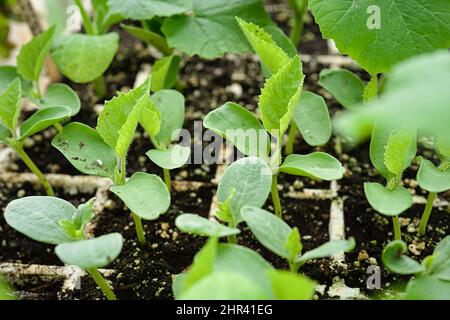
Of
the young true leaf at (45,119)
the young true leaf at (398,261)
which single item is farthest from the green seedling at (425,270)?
the young true leaf at (45,119)

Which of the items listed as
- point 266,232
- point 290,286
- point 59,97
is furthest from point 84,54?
point 290,286

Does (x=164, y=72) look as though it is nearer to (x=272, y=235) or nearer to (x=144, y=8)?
(x=144, y=8)

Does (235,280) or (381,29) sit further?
(381,29)

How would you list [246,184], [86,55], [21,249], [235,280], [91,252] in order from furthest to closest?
[86,55]
[21,249]
[246,184]
[91,252]
[235,280]

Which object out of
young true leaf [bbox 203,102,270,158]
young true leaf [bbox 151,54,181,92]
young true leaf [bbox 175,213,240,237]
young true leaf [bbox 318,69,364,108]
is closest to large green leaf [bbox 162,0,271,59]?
young true leaf [bbox 151,54,181,92]

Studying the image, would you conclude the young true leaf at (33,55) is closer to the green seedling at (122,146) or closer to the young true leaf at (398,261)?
the green seedling at (122,146)

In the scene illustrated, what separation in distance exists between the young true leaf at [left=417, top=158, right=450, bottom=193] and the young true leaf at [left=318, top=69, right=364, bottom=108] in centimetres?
25

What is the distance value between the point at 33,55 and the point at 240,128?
445 millimetres

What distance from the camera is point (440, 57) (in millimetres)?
478

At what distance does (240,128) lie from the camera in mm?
824

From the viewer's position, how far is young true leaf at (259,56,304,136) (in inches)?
30.4

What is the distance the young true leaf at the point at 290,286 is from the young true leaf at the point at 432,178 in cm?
25

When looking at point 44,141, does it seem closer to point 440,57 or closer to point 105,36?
point 105,36
